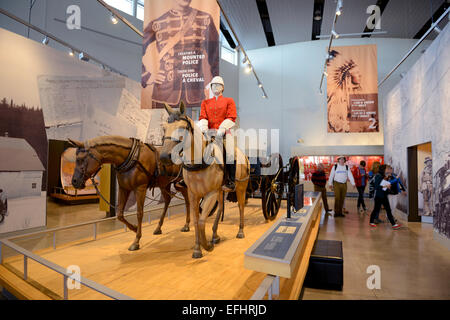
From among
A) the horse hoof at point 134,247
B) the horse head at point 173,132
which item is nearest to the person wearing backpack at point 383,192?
the horse head at point 173,132

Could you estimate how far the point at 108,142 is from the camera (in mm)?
3293

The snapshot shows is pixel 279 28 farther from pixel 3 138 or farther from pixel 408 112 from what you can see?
pixel 3 138

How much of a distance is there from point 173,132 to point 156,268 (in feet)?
5.31

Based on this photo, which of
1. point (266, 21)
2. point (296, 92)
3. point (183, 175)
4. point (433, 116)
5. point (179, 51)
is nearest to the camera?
point (183, 175)

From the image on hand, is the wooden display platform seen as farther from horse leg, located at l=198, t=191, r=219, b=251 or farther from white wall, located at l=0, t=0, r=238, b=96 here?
white wall, located at l=0, t=0, r=238, b=96

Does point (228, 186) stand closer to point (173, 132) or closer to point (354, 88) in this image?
point (173, 132)

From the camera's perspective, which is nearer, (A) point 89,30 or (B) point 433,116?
(B) point 433,116

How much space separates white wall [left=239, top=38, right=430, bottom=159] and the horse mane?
12447 millimetres

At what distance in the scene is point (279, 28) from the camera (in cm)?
1371

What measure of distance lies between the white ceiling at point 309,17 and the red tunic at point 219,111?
830cm

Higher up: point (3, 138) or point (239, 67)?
point (239, 67)

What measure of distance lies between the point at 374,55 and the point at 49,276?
956cm

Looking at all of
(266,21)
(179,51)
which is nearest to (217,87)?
(179,51)
